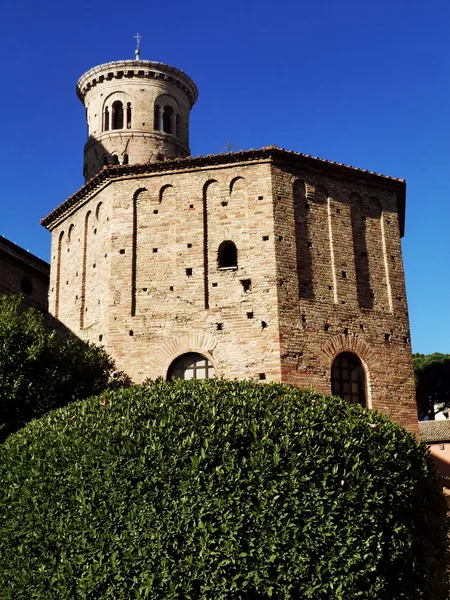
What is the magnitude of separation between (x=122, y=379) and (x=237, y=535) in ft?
25.6

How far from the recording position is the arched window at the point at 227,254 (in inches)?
642

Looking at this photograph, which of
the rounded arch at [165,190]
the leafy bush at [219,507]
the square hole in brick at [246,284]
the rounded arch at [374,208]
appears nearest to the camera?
the leafy bush at [219,507]

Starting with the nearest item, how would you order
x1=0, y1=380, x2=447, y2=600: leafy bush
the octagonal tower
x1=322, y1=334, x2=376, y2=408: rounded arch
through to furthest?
1. x1=0, y1=380, x2=447, y2=600: leafy bush
2. x1=322, y1=334, x2=376, y2=408: rounded arch
3. the octagonal tower

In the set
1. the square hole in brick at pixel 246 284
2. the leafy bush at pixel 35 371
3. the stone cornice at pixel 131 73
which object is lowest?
the leafy bush at pixel 35 371

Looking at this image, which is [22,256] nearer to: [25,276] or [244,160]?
[25,276]

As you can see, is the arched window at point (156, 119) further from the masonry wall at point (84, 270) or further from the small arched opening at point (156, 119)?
the masonry wall at point (84, 270)

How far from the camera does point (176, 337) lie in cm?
1567

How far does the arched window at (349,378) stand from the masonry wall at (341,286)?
20cm

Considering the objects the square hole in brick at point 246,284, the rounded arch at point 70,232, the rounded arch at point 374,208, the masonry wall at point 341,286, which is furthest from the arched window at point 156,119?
the square hole in brick at point 246,284

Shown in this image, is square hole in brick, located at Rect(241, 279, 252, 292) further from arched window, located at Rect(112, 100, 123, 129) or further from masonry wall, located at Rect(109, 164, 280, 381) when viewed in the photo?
arched window, located at Rect(112, 100, 123, 129)

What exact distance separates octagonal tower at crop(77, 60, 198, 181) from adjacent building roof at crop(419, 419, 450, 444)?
58.8 ft

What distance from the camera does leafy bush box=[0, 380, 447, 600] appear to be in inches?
318

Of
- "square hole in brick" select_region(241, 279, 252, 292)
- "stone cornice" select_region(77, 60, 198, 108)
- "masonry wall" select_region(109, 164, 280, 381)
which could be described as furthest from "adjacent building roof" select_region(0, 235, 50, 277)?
"stone cornice" select_region(77, 60, 198, 108)

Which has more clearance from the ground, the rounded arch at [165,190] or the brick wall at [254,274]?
the rounded arch at [165,190]
